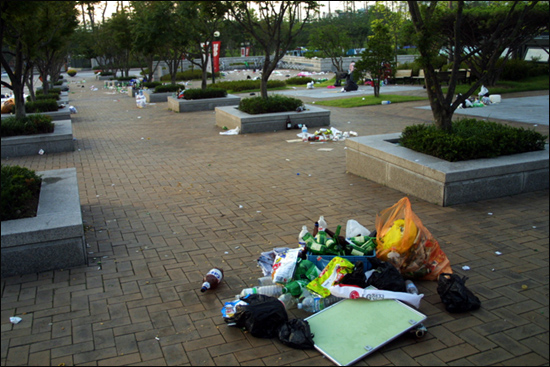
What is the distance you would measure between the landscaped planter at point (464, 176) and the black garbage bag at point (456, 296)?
2530mm

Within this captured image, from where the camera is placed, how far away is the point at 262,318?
376 centimetres

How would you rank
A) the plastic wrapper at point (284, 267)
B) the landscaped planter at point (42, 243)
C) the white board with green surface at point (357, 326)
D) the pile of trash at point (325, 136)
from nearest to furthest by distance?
the white board with green surface at point (357, 326) → the plastic wrapper at point (284, 267) → the landscaped planter at point (42, 243) → the pile of trash at point (325, 136)

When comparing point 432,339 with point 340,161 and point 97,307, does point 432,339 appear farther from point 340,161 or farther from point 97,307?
point 340,161

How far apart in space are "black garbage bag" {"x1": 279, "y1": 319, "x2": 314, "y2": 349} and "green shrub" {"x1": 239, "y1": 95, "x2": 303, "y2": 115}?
10408 millimetres

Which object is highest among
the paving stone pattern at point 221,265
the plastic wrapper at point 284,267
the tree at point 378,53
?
the tree at point 378,53

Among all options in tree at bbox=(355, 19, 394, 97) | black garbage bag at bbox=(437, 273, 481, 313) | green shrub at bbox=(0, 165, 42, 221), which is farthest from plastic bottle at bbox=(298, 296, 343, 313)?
tree at bbox=(355, 19, 394, 97)

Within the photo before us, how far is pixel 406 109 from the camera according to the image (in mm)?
16641

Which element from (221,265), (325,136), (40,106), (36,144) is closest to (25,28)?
(36,144)

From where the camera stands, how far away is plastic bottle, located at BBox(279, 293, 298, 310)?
4.19m

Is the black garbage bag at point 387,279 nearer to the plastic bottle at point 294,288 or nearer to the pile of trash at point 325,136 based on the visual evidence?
the plastic bottle at point 294,288

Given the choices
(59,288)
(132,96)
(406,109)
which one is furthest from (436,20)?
(132,96)

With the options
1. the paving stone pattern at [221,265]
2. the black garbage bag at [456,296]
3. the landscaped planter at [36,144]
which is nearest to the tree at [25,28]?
the landscaped planter at [36,144]

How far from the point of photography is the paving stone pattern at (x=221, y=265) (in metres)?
3.60

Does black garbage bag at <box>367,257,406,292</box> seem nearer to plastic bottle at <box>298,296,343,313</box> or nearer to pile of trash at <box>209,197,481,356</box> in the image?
pile of trash at <box>209,197,481,356</box>
